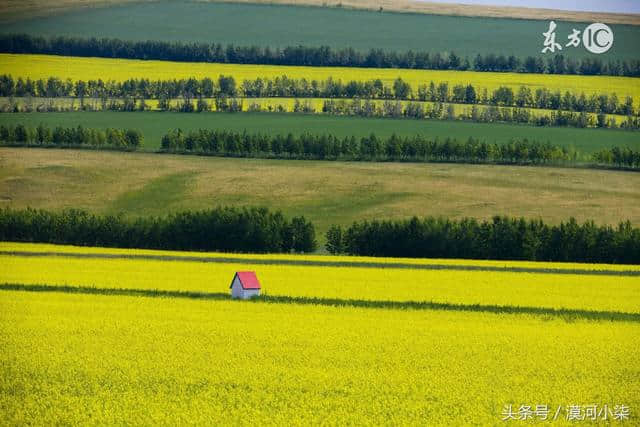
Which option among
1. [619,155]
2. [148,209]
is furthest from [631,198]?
Answer: [148,209]

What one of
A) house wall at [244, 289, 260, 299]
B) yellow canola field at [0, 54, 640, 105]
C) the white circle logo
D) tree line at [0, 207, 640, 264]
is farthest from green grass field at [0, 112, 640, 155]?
house wall at [244, 289, 260, 299]

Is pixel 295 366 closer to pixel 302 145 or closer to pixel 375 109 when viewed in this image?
pixel 302 145

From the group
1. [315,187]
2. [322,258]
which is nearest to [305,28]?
[315,187]

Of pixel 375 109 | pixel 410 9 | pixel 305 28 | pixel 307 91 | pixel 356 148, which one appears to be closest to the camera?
pixel 356 148

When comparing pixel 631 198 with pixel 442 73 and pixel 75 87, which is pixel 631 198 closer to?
pixel 442 73

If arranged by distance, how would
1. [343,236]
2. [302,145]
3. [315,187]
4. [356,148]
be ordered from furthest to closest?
[356,148]
[302,145]
[315,187]
[343,236]

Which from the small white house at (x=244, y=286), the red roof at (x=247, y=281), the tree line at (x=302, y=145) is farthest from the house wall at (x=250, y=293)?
the tree line at (x=302, y=145)

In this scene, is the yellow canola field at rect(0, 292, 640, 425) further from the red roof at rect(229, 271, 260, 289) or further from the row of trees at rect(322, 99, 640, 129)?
the row of trees at rect(322, 99, 640, 129)
